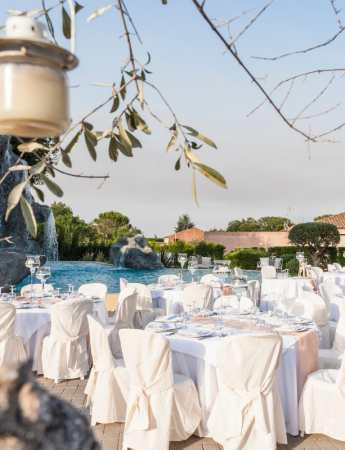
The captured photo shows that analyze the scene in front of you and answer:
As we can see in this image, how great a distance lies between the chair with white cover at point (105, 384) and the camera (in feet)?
12.0

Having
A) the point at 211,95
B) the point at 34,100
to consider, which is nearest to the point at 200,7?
the point at 211,95

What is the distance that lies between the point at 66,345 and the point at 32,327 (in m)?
0.53

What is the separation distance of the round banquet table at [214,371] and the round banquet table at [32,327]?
2.28 m

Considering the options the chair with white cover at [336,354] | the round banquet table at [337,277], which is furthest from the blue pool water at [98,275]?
the chair with white cover at [336,354]

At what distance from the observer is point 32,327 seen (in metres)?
5.18

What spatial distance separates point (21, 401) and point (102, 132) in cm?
77

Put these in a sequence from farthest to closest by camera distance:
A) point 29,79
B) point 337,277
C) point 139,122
Answer: point 337,277, point 139,122, point 29,79

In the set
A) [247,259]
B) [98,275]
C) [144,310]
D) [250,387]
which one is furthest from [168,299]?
[247,259]

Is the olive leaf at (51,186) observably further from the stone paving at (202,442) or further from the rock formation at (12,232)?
the rock formation at (12,232)

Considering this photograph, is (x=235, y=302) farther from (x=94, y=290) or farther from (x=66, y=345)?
(x=94, y=290)

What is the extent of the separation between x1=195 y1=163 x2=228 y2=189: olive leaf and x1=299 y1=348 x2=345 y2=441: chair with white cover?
298 centimetres

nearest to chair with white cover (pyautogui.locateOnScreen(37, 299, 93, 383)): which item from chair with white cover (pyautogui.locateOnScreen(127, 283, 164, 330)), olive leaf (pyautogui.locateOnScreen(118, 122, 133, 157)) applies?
chair with white cover (pyautogui.locateOnScreen(127, 283, 164, 330))

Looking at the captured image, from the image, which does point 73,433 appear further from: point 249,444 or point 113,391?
point 113,391

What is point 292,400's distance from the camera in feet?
11.3
